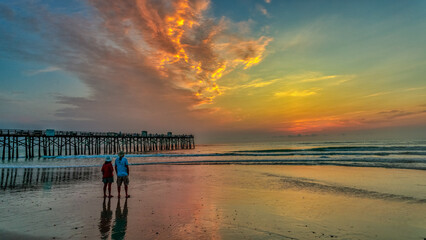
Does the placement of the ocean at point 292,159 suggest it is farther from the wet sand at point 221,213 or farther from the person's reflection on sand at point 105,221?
the person's reflection on sand at point 105,221

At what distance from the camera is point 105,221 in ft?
21.9

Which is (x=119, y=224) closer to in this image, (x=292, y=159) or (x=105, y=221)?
(x=105, y=221)

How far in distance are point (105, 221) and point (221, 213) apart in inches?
134

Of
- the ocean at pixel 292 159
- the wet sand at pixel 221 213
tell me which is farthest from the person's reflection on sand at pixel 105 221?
the ocean at pixel 292 159

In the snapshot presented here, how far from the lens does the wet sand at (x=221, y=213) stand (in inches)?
225

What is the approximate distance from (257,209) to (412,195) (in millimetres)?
7189

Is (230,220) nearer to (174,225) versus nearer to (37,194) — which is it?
(174,225)

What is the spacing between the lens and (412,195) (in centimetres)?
981

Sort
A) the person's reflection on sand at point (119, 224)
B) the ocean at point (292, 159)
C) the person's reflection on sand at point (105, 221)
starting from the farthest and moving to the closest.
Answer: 1. the ocean at point (292, 159)
2. the person's reflection on sand at point (105, 221)
3. the person's reflection on sand at point (119, 224)

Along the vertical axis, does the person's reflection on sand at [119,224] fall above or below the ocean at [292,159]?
above

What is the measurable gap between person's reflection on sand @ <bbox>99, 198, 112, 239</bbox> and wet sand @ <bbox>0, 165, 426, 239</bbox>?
0.08 feet

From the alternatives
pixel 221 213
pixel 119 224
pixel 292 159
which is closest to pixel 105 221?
pixel 119 224

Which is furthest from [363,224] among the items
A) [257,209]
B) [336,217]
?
[257,209]

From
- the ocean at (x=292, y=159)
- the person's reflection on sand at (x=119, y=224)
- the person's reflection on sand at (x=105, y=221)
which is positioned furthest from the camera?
the ocean at (x=292, y=159)
